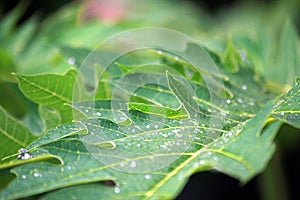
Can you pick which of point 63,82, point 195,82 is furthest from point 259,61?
point 63,82

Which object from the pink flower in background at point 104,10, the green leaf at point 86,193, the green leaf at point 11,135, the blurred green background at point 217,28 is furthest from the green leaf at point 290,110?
the pink flower in background at point 104,10

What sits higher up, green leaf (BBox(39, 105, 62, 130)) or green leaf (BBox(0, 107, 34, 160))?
green leaf (BBox(39, 105, 62, 130))

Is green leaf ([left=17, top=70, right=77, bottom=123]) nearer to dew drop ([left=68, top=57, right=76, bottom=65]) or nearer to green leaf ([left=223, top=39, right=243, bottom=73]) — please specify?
dew drop ([left=68, top=57, right=76, bottom=65])

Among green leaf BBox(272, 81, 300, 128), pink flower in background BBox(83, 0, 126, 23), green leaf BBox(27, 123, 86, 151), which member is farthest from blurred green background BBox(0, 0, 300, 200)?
green leaf BBox(272, 81, 300, 128)

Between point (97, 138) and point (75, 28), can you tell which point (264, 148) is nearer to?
point (97, 138)

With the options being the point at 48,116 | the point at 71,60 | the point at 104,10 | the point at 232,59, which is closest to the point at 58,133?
Answer: the point at 48,116
